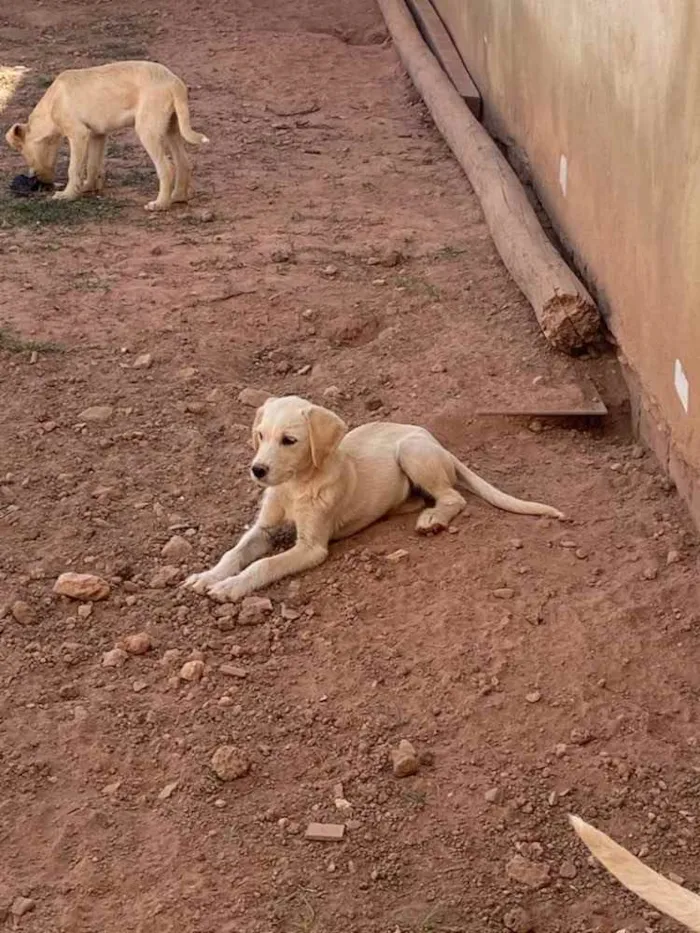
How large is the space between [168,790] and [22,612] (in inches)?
43.9

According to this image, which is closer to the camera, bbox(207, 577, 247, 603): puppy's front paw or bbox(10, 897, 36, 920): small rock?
bbox(10, 897, 36, 920): small rock

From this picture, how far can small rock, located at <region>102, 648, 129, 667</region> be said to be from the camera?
14.3 ft

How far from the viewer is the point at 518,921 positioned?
3297mm

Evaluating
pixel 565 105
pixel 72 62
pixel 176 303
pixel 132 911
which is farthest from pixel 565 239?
pixel 72 62

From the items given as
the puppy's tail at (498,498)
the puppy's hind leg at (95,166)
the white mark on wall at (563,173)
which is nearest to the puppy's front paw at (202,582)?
the puppy's tail at (498,498)

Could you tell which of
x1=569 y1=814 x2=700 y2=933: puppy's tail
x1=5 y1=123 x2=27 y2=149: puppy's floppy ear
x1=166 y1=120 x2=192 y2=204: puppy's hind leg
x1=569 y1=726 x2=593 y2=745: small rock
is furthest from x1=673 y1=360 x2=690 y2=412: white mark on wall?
x1=5 y1=123 x2=27 y2=149: puppy's floppy ear

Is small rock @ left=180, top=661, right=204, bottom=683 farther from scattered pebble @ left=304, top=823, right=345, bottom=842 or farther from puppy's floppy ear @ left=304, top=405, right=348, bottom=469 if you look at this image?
puppy's floppy ear @ left=304, top=405, right=348, bottom=469

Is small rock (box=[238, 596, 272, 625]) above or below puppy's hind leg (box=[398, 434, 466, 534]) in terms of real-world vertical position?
below

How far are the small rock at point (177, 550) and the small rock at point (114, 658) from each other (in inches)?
25.3

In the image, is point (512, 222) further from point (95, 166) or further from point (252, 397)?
point (95, 166)

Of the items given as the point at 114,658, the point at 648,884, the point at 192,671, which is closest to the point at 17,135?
the point at 114,658

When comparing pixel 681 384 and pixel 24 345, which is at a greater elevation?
pixel 681 384

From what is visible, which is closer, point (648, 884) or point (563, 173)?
point (648, 884)

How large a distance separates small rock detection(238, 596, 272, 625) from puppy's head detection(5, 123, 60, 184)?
590cm
